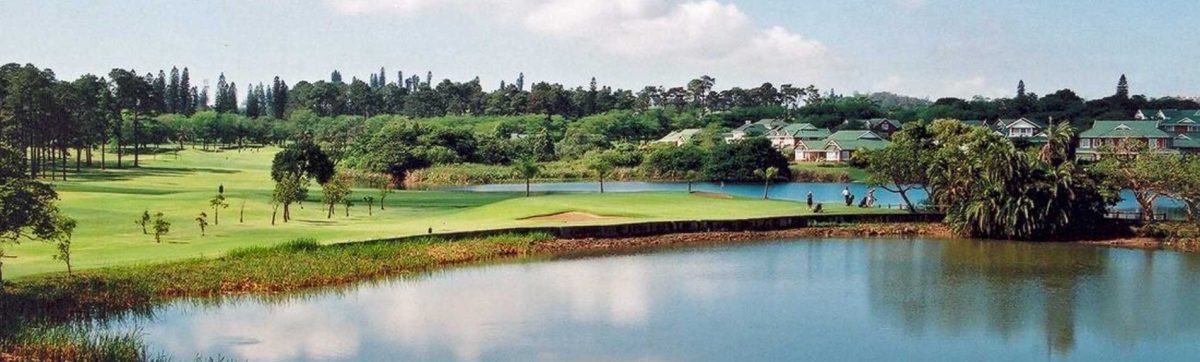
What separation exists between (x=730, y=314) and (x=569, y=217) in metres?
25.3

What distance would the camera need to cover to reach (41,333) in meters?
27.1

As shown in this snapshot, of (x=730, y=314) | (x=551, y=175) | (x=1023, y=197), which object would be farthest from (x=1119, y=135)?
(x=730, y=314)

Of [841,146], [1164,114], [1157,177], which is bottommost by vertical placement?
[1157,177]

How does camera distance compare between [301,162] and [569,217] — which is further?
[301,162]

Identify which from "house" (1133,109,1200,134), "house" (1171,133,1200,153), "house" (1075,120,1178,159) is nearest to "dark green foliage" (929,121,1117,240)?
"house" (1075,120,1178,159)

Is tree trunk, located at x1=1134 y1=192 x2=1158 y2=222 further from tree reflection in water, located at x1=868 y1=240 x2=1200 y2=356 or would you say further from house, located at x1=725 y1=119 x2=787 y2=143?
house, located at x1=725 y1=119 x2=787 y2=143

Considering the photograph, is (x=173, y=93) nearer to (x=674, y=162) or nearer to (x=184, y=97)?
(x=184, y=97)

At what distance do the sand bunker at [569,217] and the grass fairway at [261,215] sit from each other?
53cm

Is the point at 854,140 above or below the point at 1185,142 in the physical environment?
above

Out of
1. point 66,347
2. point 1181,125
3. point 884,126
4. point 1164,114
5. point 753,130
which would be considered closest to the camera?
point 66,347

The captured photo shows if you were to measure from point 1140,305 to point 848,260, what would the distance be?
13900 mm

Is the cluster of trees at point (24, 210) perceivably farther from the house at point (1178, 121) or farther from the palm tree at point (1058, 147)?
the house at point (1178, 121)

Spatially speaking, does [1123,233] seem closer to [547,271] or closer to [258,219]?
[547,271]

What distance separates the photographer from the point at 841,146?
445 feet
